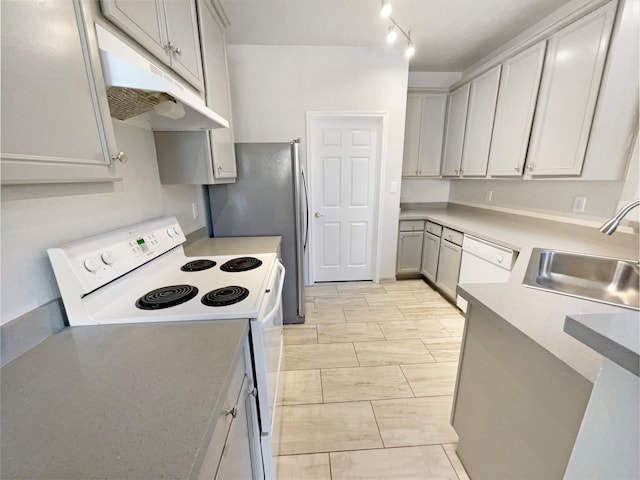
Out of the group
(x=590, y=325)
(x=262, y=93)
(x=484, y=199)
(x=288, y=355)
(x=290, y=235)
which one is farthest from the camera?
(x=484, y=199)

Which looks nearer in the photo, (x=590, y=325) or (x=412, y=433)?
(x=590, y=325)

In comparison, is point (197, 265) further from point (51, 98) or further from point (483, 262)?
point (483, 262)

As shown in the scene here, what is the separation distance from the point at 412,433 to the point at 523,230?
2.02 m

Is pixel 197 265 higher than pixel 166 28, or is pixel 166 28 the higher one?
pixel 166 28

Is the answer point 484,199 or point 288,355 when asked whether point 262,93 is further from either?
point 484,199

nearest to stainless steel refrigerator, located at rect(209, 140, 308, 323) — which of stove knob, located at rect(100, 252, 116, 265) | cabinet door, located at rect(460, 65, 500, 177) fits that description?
stove knob, located at rect(100, 252, 116, 265)

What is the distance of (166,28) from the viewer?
1.13 metres

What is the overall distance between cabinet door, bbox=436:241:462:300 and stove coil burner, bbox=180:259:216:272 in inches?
92.8

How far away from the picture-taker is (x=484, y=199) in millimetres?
3150

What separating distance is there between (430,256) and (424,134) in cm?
161

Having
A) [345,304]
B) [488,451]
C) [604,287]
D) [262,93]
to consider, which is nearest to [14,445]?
[488,451]

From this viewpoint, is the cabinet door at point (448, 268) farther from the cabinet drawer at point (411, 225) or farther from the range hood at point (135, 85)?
the range hood at point (135, 85)

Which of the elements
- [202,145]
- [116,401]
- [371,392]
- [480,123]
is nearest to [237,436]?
[116,401]

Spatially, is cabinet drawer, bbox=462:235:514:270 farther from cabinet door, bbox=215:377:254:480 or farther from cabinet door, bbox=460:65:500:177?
cabinet door, bbox=215:377:254:480
